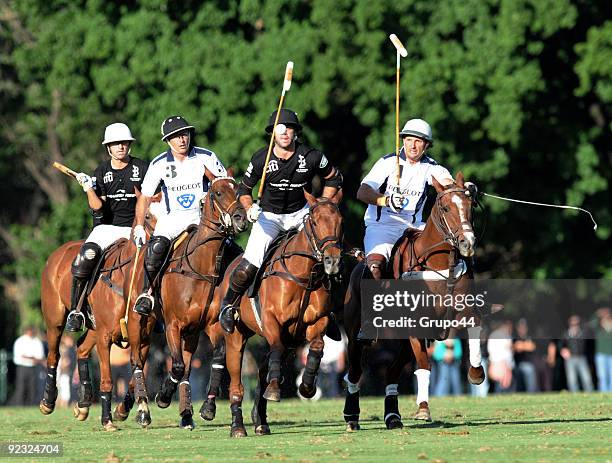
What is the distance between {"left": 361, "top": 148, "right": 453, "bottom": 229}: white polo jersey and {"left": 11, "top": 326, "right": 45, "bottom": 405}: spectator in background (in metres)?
13.7

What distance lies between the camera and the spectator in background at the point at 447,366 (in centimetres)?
2884

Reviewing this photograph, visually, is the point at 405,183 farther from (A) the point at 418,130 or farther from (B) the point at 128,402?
(B) the point at 128,402

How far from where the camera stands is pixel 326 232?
14.0m

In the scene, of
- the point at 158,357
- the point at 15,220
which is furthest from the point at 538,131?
the point at 15,220

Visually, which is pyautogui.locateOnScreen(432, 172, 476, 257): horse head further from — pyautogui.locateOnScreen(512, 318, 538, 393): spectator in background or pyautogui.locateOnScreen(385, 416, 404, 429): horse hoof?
pyautogui.locateOnScreen(512, 318, 538, 393): spectator in background

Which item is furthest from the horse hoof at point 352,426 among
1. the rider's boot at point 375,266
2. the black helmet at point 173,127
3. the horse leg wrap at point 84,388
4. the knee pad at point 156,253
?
the black helmet at point 173,127

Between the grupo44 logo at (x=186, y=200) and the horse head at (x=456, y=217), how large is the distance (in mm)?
2910

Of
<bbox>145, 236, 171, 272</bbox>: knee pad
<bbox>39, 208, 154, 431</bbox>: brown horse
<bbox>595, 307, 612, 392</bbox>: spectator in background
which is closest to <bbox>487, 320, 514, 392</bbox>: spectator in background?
<bbox>595, 307, 612, 392</bbox>: spectator in background

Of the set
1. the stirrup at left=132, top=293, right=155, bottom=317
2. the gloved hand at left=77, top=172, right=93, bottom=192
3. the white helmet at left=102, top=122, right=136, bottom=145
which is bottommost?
the stirrup at left=132, top=293, right=155, bottom=317

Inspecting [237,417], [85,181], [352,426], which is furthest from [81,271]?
[352,426]

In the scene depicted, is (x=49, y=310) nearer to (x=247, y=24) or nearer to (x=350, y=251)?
(x=350, y=251)

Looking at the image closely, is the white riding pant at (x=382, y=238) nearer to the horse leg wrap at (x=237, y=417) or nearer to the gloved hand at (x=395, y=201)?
the gloved hand at (x=395, y=201)

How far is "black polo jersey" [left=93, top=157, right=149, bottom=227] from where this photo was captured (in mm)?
17703

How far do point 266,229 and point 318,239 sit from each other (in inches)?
51.9
